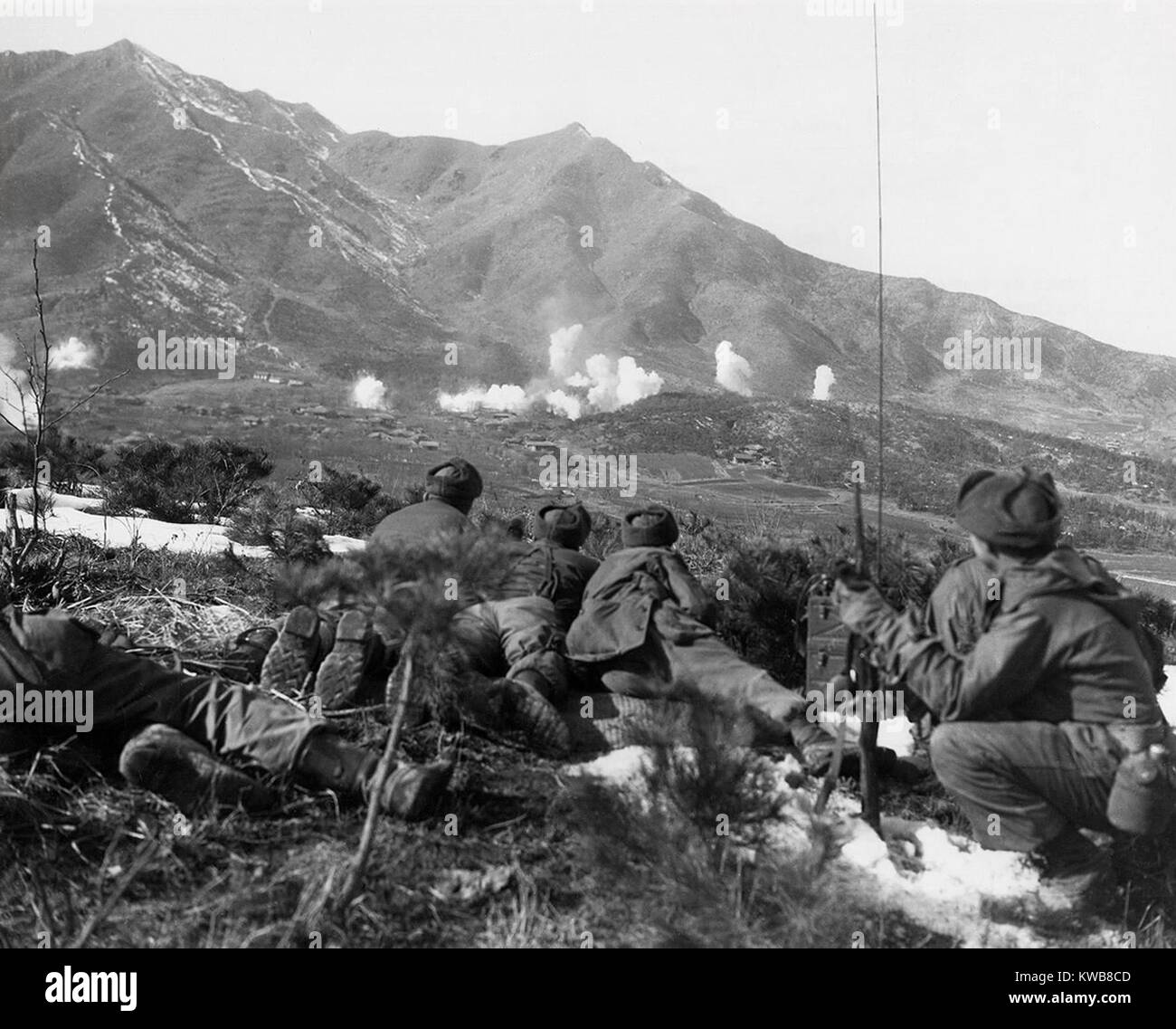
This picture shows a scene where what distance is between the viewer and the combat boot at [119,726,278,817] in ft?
9.77

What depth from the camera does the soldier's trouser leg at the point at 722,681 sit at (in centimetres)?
376

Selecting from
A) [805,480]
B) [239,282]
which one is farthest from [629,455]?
[239,282]

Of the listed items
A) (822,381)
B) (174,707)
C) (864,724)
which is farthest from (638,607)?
(822,381)

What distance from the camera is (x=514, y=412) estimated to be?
64.2m

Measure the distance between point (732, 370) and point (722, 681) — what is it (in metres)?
89.6

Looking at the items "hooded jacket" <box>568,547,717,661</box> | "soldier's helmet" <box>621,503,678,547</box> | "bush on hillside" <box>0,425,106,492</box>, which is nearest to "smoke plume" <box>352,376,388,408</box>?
"bush on hillside" <box>0,425,106,492</box>

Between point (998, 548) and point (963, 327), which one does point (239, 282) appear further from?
point (998, 548)

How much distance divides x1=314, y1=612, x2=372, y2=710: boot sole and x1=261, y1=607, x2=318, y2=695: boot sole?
0.11 meters

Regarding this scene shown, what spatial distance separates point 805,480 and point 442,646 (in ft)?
118

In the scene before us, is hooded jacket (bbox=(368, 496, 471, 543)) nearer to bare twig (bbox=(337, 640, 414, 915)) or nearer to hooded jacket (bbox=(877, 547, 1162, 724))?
bare twig (bbox=(337, 640, 414, 915))

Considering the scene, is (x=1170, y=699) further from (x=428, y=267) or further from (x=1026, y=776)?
(x=428, y=267)

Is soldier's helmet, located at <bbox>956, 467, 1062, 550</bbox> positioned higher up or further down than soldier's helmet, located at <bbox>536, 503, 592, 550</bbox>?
higher up

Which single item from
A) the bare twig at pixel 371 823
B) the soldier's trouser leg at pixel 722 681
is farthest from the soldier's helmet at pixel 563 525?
the bare twig at pixel 371 823

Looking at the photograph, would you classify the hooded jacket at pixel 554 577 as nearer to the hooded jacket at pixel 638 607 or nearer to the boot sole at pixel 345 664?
the hooded jacket at pixel 638 607
